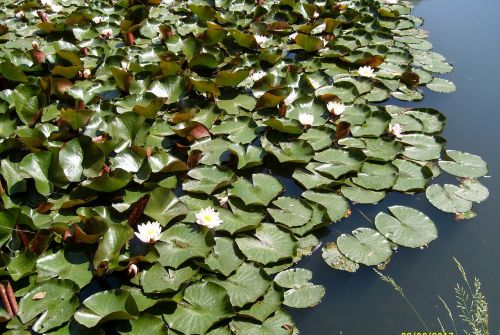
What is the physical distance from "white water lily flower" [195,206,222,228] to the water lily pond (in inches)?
0.5

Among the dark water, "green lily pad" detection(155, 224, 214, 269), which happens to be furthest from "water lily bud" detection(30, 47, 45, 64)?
the dark water

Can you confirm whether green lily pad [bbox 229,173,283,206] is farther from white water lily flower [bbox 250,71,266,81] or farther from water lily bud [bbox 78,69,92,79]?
water lily bud [bbox 78,69,92,79]

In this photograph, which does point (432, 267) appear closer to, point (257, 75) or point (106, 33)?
point (257, 75)

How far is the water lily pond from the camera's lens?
2238 millimetres

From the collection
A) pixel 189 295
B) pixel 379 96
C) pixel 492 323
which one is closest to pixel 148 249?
pixel 189 295

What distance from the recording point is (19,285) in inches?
89.0

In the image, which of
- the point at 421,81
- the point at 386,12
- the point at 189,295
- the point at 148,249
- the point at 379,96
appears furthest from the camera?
the point at 386,12

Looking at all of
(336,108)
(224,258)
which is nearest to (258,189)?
(224,258)

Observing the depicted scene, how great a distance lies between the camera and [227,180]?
2764 millimetres

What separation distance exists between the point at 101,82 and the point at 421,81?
107 inches

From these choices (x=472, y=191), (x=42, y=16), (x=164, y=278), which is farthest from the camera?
(x=42, y=16)

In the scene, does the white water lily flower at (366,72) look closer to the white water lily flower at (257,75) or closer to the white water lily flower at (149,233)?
the white water lily flower at (257,75)

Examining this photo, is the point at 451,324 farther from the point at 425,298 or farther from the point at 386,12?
the point at 386,12

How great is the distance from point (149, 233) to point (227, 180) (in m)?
0.62
